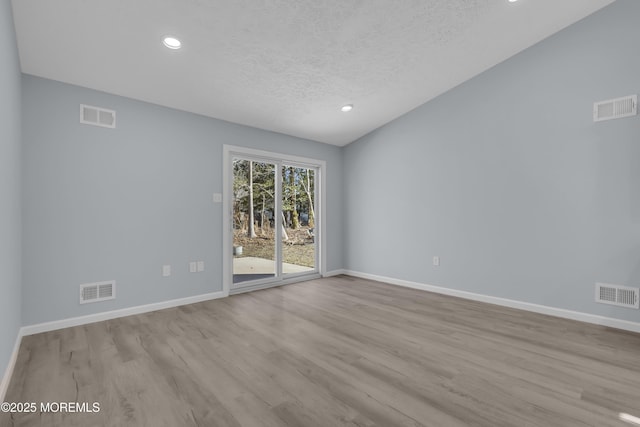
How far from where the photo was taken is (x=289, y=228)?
5.11 m

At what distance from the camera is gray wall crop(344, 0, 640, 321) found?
2859 millimetres

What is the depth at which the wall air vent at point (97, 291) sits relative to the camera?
117 inches

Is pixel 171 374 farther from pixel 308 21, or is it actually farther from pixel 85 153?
pixel 308 21

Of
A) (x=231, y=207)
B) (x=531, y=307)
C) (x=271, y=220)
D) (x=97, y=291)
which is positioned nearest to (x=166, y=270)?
(x=97, y=291)

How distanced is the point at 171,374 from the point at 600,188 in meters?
4.26

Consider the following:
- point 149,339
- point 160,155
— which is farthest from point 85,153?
point 149,339

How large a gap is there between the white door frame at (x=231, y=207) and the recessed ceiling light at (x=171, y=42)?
1.52m

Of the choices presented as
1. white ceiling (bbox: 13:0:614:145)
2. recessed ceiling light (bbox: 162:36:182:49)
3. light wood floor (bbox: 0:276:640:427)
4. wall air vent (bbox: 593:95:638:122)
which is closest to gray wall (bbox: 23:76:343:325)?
white ceiling (bbox: 13:0:614:145)

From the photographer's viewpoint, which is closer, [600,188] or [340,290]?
[600,188]

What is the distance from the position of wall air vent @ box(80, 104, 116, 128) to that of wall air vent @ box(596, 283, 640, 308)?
5.42 m

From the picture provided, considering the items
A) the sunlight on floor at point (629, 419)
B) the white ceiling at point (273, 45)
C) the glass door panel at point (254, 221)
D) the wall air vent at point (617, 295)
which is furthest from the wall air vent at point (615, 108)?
the glass door panel at point (254, 221)

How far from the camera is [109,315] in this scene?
311 centimetres

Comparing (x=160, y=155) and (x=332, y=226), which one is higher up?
(x=160, y=155)

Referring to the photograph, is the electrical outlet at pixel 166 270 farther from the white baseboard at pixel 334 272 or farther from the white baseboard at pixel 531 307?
the white baseboard at pixel 531 307
